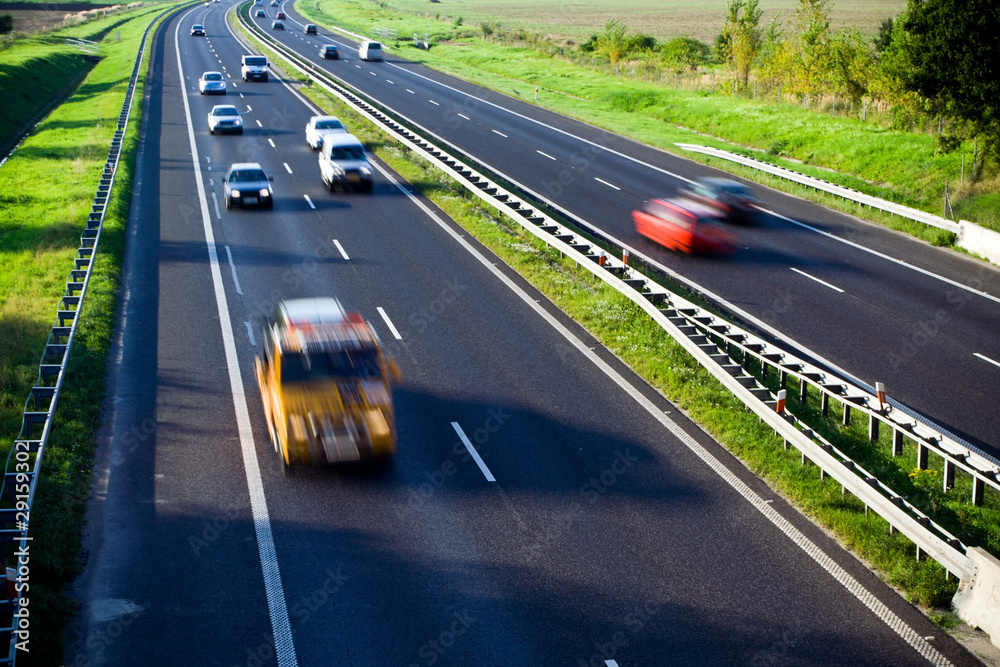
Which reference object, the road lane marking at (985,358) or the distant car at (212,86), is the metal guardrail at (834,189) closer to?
the road lane marking at (985,358)

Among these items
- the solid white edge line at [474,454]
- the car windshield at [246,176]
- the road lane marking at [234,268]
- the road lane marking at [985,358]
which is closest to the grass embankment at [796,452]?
the solid white edge line at [474,454]

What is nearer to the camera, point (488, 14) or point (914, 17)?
point (914, 17)

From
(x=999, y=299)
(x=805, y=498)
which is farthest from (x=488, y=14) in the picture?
(x=805, y=498)

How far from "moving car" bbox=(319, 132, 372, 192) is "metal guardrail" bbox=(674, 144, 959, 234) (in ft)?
50.1

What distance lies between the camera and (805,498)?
1172 centimetres

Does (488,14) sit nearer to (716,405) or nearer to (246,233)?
(246,233)

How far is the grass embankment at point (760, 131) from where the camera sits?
104ft

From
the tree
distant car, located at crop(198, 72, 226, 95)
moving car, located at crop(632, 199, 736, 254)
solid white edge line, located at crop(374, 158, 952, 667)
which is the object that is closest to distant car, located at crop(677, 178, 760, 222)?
moving car, located at crop(632, 199, 736, 254)

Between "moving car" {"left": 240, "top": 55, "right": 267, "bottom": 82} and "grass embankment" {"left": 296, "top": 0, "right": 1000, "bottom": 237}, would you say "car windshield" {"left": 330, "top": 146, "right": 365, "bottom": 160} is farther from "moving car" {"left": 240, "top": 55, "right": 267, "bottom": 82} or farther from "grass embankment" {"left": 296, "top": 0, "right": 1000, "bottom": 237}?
"moving car" {"left": 240, "top": 55, "right": 267, "bottom": 82}

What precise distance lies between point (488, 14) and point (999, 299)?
5111 inches

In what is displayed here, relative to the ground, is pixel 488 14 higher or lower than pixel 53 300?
higher

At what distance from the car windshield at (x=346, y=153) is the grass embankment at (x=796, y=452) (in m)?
10.5

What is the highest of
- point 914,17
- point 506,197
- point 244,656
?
point 914,17

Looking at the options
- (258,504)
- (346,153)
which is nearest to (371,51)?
(346,153)
